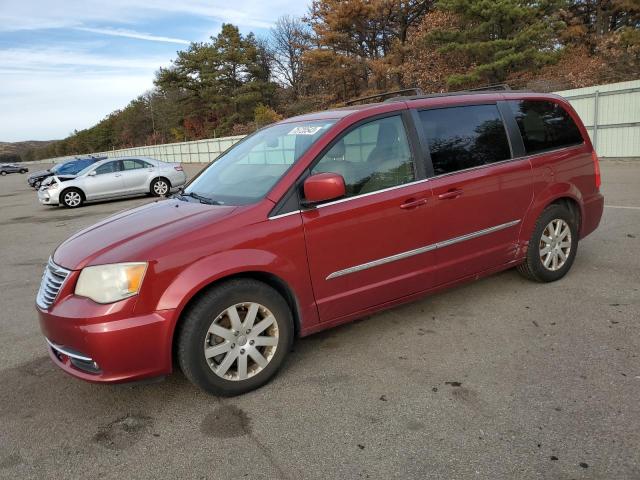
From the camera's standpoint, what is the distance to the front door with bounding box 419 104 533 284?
4023 millimetres

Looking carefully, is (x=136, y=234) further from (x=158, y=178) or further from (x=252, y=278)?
(x=158, y=178)

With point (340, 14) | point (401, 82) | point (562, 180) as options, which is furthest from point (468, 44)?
point (562, 180)

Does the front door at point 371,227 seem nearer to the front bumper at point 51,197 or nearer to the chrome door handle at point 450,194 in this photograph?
the chrome door handle at point 450,194

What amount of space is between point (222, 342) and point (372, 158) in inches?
65.5

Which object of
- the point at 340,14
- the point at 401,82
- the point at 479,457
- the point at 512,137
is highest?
the point at 340,14

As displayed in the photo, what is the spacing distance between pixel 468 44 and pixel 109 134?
283ft

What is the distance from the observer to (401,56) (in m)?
33.8

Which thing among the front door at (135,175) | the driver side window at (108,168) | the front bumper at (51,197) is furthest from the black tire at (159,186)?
the front bumper at (51,197)

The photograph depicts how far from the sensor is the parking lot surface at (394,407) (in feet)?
8.38

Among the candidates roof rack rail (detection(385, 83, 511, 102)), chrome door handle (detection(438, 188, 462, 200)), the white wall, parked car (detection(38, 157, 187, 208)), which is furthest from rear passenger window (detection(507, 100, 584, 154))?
parked car (detection(38, 157, 187, 208))

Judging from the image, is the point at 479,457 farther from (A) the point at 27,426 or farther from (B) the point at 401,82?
(B) the point at 401,82

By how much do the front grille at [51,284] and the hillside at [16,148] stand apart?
152m

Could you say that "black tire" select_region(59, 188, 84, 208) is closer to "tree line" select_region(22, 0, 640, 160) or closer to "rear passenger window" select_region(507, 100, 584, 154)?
"rear passenger window" select_region(507, 100, 584, 154)

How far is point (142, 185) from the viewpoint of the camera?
17.2 meters
